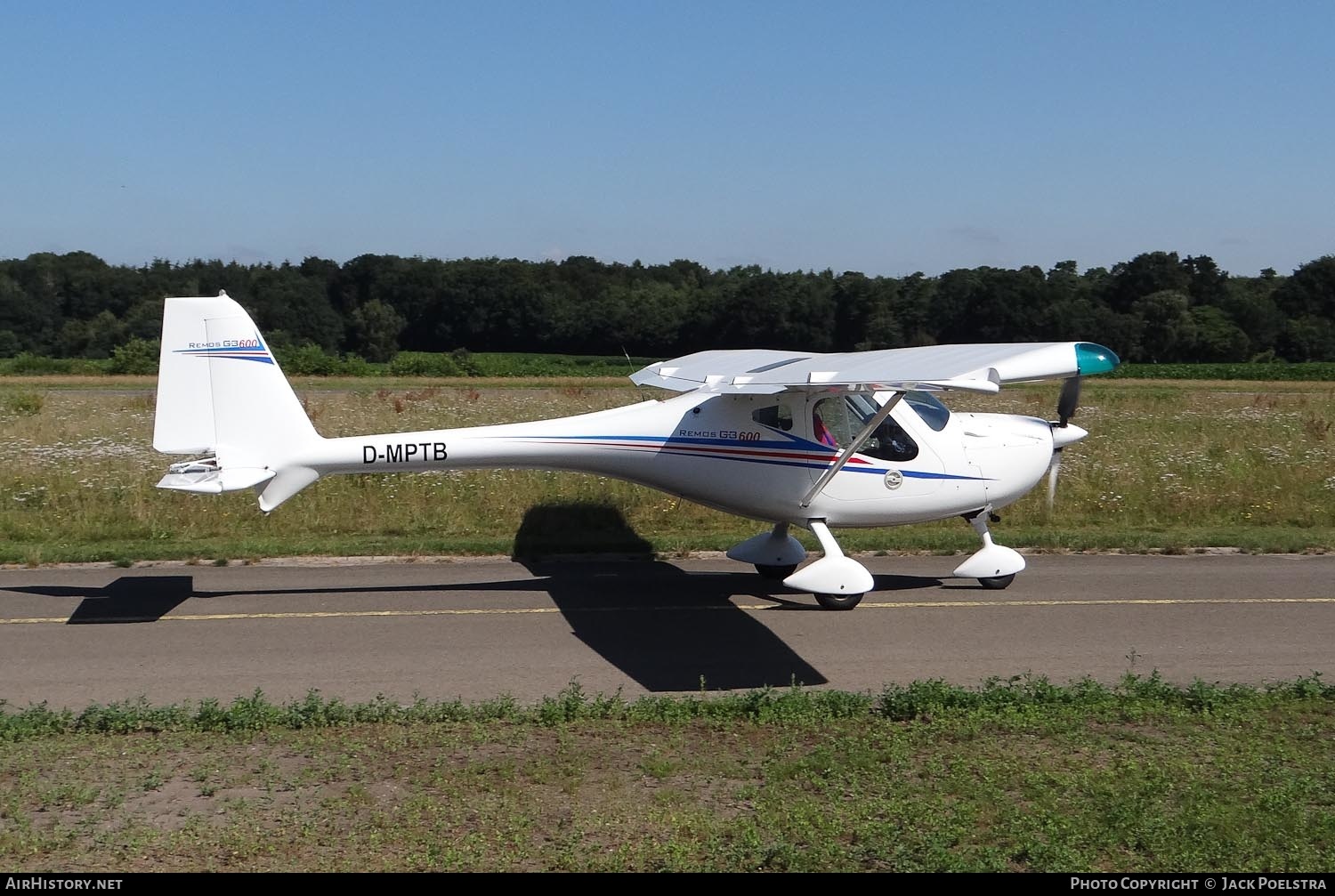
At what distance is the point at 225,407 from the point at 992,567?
7.43 metres

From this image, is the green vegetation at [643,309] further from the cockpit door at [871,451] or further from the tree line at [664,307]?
the cockpit door at [871,451]

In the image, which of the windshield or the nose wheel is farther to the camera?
the windshield

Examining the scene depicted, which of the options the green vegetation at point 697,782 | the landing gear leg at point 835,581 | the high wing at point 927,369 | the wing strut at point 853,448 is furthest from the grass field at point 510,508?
the green vegetation at point 697,782

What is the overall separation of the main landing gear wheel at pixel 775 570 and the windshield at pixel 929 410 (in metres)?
2.01

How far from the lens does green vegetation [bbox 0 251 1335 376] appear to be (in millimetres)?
31672

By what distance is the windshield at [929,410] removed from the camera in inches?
468

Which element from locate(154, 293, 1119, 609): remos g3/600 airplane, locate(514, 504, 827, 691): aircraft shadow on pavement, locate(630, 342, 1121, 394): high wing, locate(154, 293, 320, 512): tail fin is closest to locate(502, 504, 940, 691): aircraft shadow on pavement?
locate(514, 504, 827, 691): aircraft shadow on pavement

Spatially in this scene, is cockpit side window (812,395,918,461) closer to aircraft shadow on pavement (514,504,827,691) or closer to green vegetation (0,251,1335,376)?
aircraft shadow on pavement (514,504,827,691)

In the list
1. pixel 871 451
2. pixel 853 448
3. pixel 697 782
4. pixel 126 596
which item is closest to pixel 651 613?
pixel 853 448

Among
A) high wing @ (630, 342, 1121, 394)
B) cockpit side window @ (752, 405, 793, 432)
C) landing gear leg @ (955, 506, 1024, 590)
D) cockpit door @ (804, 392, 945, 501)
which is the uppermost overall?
high wing @ (630, 342, 1121, 394)

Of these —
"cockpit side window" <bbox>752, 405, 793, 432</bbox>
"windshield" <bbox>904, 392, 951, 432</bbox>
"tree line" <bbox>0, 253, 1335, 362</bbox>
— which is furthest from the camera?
"tree line" <bbox>0, 253, 1335, 362</bbox>

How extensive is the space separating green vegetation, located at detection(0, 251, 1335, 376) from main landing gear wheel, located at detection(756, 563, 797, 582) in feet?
52.0

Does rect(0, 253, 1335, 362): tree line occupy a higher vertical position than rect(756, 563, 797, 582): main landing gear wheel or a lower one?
higher

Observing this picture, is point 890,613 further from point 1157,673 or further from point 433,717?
point 433,717
